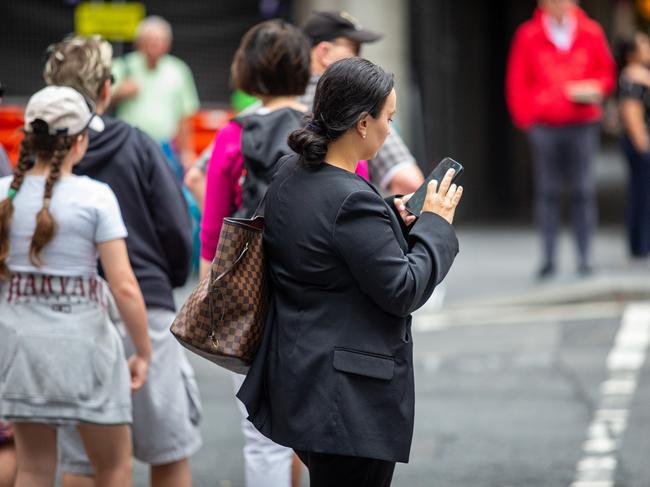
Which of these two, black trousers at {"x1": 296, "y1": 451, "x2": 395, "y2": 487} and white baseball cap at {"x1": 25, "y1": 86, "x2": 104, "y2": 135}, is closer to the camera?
black trousers at {"x1": 296, "y1": 451, "x2": 395, "y2": 487}

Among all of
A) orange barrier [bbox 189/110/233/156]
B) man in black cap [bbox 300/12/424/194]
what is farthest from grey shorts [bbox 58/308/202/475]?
orange barrier [bbox 189/110/233/156]

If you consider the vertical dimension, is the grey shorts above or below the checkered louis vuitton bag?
below

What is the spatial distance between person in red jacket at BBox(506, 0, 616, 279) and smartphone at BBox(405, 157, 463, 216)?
7395 millimetres

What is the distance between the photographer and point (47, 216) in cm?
433

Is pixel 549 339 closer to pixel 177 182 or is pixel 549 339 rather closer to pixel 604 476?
pixel 604 476

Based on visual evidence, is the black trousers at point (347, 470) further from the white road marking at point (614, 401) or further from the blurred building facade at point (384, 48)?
the blurred building facade at point (384, 48)

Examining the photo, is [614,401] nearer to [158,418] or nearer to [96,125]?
[158,418]

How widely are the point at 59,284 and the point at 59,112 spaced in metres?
0.57

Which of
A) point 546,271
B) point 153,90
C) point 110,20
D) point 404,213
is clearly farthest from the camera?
point 110,20

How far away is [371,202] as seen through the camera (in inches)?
145

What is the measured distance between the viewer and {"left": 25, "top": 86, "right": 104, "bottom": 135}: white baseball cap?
Result: 4457 millimetres

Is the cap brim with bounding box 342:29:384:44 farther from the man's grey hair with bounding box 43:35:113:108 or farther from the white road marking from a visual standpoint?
the white road marking

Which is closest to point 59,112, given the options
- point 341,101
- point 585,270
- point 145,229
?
point 145,229

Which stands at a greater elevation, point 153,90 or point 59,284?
point 59,284
